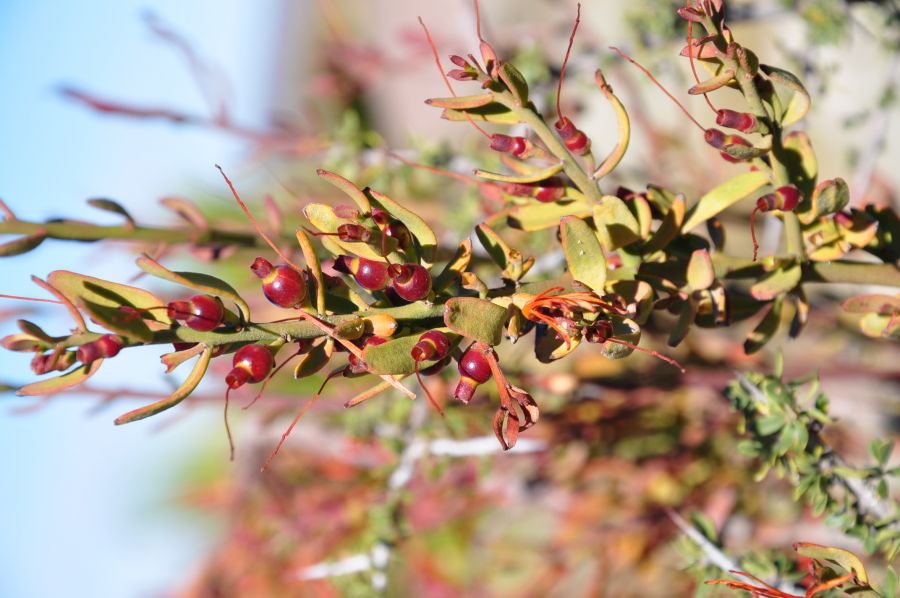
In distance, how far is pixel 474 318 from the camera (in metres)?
0.43

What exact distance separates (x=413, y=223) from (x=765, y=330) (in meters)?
0.29

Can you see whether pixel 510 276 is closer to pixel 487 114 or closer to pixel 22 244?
pixel 487 114

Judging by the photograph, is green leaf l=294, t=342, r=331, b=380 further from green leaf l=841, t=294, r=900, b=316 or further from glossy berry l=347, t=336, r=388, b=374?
green leaf l=841, t=294, r=900, b=316

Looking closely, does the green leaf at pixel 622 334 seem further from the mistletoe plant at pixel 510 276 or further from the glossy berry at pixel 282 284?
the glossy berry at pixel 282 284

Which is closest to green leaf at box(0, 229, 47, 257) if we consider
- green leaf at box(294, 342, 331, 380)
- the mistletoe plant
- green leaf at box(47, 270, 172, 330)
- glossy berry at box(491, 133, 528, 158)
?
the mistletoe plant

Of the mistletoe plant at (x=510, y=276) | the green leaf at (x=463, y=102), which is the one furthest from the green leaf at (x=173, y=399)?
the green leaf at (x=463, y=102)

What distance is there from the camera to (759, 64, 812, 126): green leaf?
1.57 ft

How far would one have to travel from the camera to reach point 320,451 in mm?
1675

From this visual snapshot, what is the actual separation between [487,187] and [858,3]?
2.25 feet

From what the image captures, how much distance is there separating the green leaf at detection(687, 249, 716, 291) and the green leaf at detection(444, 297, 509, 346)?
154mm

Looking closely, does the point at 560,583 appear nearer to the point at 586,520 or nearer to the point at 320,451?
the point at 586,520

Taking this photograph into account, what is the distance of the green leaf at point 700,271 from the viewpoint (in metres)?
0.50

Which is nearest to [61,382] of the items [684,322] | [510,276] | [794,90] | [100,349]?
[100,349]

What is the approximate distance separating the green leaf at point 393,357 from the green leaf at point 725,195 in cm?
23
